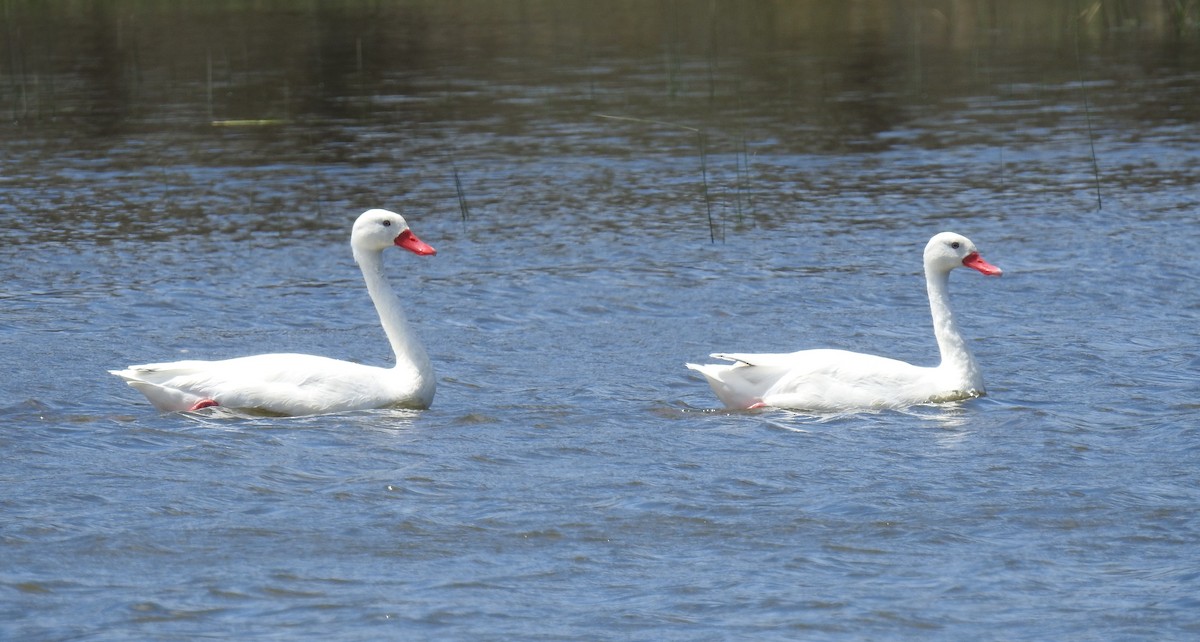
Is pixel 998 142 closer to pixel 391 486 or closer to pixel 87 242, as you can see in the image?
pixel 87 242

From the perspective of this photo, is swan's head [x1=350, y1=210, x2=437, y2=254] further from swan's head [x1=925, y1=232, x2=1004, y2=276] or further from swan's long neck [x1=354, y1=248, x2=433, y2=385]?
swan's head [x1=925, y1=232, x2=1004, y2=276]

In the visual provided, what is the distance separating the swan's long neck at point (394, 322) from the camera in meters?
10.3

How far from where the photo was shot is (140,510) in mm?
8031

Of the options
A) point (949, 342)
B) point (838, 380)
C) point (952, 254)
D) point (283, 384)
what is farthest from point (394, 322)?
point (952, 254)

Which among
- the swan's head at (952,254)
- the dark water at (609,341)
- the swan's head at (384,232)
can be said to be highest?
the swan's head at (384,232)

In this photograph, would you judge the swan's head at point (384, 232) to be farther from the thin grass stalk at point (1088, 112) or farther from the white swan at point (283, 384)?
the thin grass stalk at point (1088, 112)

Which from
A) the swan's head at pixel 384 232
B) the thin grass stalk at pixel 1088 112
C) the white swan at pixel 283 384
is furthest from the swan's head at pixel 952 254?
the thin grass stalk at pixel 1088 112

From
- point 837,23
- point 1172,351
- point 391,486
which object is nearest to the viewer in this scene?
point 391,486

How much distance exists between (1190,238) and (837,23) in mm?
19962

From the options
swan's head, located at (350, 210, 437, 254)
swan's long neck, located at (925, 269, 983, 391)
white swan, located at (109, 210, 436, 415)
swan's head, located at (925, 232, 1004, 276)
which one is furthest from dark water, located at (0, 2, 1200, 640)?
swan's head, located at (350, 210, 437, 254)

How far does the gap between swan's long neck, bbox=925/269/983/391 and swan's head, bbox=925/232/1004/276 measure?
0.08 metres

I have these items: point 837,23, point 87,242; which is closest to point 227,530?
point 87,242

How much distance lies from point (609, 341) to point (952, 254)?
2507mm

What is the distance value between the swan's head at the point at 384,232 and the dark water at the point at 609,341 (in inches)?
37.4
